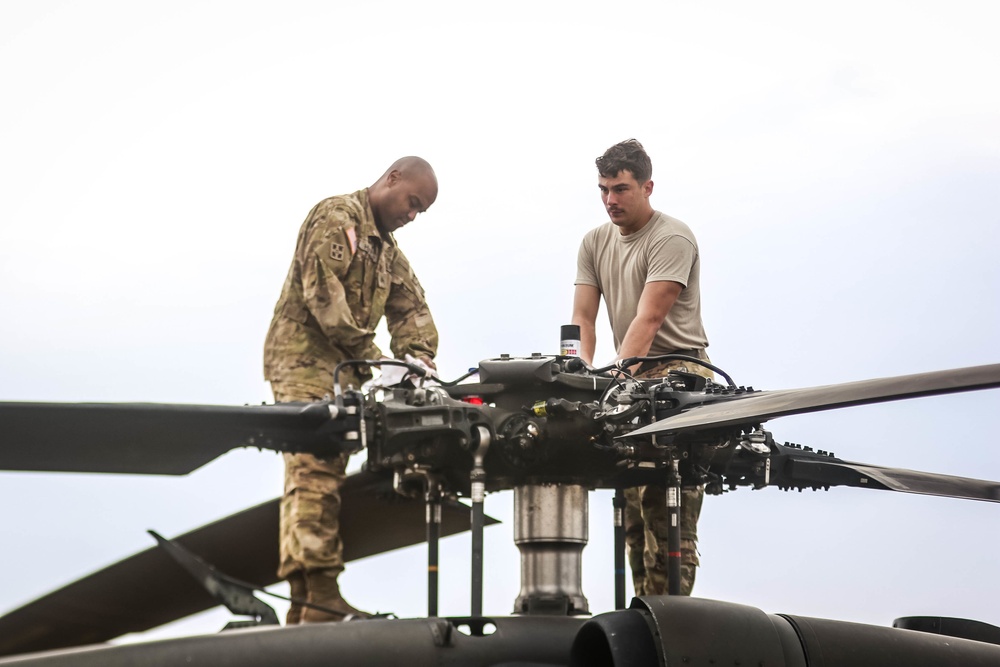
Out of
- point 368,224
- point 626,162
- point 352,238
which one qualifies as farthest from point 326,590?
point 626,162

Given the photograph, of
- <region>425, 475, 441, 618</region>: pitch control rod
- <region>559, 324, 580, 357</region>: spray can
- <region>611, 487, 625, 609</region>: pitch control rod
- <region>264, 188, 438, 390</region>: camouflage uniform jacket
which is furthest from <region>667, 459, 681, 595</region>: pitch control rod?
<region>264, 188, 438, 390</region>: camouflage uniform jacket

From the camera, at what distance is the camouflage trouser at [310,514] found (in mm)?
5117

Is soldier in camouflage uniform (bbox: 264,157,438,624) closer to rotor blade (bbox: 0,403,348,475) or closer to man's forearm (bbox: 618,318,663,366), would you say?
rotor blade (bbox: 0,403,348,475)

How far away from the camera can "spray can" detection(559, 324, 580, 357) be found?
5379 mm

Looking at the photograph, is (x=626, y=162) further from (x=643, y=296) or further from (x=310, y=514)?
(x=310, y=514)

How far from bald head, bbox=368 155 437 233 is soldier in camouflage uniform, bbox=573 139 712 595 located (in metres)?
0.93

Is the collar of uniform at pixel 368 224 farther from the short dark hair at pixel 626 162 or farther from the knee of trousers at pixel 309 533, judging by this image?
the knee of trousers at pixel 309 533

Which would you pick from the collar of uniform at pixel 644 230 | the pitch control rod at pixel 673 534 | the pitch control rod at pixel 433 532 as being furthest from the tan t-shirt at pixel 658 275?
the pitch control rod at pixel 433 532

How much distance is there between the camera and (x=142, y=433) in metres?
4.38

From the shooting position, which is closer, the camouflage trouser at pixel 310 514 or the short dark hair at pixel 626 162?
the camouflage trouser at pixel 310 514

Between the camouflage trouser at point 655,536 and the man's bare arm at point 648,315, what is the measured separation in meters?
0.20

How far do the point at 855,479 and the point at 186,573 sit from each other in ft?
9.28

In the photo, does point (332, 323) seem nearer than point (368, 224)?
Yes

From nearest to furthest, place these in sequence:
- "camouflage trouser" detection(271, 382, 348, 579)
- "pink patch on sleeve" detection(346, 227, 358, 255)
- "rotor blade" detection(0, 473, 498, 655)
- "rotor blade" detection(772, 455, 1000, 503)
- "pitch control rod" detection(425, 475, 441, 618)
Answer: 1. "rotor blade" detection(0, 473, 498, 655)
2. "pitch control rod" detection(425, 475, 441, 618)
3. "camouflage trouser" detection(271, 382, 348, 579)
4. "rotor blade" detection(772, 455, 1000, 503)
5. "pink patch on sleeve" detection(346, 227, 358, 255)
